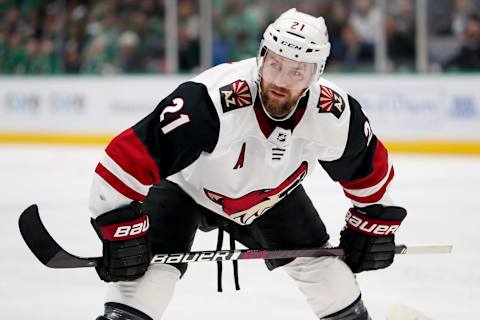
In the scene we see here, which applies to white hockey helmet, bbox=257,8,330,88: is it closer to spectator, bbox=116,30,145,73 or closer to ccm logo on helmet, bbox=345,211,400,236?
ccm logo on helmet, bbox=345,211,400,236

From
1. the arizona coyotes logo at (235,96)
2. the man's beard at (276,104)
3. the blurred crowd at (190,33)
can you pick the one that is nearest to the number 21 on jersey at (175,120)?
the arizona coyotes logo at (235,96)

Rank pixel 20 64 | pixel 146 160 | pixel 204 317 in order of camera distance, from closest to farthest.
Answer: pixel 146 160 < pixel 204 317 < pixel 20 64

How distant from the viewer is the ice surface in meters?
3.06

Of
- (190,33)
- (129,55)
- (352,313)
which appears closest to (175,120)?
(352,313)

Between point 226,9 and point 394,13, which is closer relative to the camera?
point 394,13

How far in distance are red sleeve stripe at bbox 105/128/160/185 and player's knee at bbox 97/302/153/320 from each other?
0.33 meters

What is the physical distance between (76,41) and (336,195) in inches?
158

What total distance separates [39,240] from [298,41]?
2.65 ft

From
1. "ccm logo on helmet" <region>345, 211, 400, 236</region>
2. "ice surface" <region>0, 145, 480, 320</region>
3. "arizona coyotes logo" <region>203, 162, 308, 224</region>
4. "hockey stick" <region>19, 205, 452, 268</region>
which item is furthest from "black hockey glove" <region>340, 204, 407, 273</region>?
"ice surface" <region>0, 145, 480, 320</region>

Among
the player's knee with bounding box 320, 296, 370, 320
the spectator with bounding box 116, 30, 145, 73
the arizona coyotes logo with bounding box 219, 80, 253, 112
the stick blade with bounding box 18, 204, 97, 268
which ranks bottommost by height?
the spectator with bounding box 116, 30, 145, 73

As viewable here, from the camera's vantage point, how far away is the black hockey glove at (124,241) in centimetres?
212

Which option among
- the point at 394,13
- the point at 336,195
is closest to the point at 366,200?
the point at 336,195

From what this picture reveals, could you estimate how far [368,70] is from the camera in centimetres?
750

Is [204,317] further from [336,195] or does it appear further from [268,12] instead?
[268,12]
